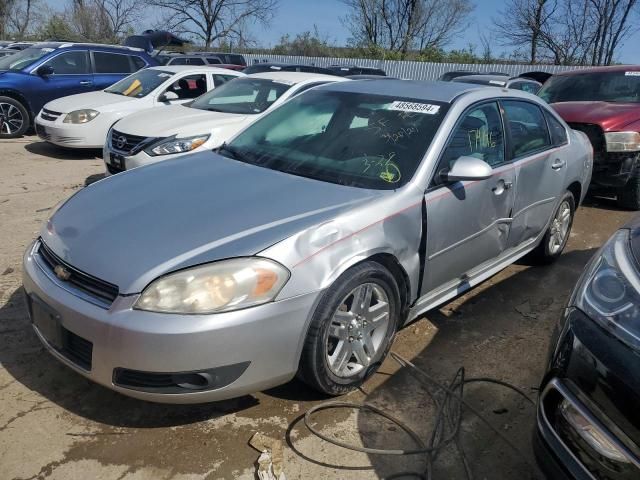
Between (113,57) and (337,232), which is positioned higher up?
(113,57)

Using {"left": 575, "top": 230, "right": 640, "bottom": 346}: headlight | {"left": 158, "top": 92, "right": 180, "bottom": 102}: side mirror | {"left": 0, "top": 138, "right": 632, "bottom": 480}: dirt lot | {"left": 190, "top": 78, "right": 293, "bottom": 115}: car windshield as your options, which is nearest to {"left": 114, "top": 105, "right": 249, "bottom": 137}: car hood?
{"left": 190, "top": 78, "right": 293, "bottom": 115}: car windshield

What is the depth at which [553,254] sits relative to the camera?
4828 millimetres

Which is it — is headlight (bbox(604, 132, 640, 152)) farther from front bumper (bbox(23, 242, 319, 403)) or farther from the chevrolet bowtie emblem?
the chevrolet bowtie emblem

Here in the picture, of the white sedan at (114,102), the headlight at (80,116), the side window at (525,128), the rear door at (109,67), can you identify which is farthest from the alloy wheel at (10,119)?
the side window at (525,128)

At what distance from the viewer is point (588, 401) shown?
70.0 inches

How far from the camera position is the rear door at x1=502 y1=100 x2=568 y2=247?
12.7ft

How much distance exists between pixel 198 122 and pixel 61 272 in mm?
4135

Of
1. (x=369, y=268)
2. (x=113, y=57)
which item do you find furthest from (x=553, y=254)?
(x=113, y=57)

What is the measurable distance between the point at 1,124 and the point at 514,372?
31.6 feet

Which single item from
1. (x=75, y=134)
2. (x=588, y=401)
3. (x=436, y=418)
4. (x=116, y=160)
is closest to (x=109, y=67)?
(x=75, y=134)

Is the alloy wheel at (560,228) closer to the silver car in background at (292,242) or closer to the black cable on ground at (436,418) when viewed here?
the silver car in background at (292,242)

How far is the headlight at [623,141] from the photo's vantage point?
20.6 feet

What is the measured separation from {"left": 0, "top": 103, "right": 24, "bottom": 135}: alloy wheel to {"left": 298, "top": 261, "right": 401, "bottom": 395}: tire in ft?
30.0

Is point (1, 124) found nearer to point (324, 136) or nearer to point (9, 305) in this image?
point (9, 305)
